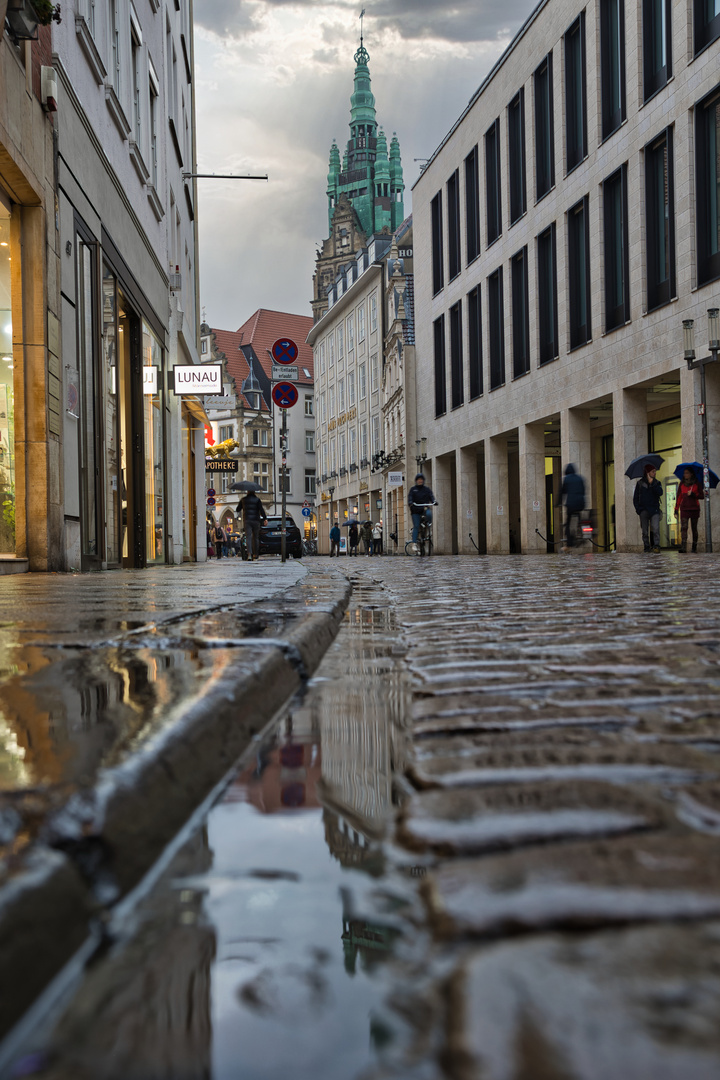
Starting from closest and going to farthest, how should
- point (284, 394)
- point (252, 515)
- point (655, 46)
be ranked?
point (284, 394)
point (655, 46)
point (252, 515)

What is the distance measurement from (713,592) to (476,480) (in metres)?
31.0

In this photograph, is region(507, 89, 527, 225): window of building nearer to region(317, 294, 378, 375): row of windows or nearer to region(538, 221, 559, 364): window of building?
region(538, 221, 559, 364): window of building

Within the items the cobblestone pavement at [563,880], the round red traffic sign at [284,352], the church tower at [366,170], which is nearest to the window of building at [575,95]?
the round red traffic sign at [284,352]

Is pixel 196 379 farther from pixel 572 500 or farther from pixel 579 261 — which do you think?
pixel 579 261

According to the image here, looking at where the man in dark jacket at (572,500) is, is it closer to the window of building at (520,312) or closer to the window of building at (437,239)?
the window of building at (520,312)

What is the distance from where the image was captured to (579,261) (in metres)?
26.3

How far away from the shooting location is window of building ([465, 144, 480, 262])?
114ft

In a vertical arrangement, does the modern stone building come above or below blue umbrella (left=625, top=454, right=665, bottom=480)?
above

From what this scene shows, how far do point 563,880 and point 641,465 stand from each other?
68.3ft

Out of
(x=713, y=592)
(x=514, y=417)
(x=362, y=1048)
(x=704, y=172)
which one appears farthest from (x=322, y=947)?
(x=514, y=417)

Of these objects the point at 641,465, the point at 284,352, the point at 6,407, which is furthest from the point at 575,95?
the point at 6,407

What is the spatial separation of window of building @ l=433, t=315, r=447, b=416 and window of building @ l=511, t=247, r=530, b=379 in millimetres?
8257

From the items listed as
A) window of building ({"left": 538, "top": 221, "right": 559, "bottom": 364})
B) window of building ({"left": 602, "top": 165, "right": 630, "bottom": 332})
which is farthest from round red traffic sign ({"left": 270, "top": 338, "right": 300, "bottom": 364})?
window of building ({"left": 538, "top": 221, "right": 559, "bottom": 364})

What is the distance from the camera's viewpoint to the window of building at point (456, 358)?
1452 inches
